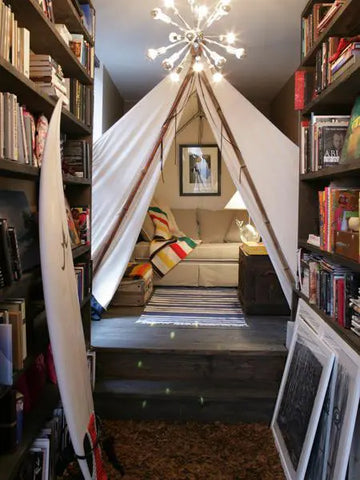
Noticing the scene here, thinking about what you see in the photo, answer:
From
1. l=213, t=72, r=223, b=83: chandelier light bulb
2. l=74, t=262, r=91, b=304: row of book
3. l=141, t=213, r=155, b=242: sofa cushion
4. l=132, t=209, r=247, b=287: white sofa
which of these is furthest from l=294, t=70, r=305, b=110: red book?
l=141, t=213, r=155, b=242: sofa cushion

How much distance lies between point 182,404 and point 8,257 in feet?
5.01

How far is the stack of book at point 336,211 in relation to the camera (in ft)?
6.16

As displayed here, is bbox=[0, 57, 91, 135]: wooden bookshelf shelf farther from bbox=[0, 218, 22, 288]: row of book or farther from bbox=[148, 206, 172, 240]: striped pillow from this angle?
bbox=[148, 206, 172, 240]: striped pillow

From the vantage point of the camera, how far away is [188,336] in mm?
2916

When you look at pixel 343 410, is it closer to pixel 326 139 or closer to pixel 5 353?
pixel 5 353

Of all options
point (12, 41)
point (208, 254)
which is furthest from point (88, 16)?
point (208, 254)

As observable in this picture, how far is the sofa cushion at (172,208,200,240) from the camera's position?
17.5 ft

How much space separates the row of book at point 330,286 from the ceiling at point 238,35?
1912 mm

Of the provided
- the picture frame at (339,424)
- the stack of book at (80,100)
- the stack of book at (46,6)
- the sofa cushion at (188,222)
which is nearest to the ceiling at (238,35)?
the stack of book at (80,100)

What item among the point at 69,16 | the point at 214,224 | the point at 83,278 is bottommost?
the point at 83,278

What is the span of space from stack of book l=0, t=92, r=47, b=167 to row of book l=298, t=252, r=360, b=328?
138 centimetres

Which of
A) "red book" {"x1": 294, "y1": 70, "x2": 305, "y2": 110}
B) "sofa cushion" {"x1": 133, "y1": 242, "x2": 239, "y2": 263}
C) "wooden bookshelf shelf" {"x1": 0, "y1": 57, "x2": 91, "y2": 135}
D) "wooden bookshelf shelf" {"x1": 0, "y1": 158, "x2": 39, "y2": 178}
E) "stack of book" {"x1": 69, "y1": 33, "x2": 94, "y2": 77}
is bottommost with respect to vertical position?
"sofa cushion" {"x1": 133, "y1": 242, "x2": 239, "y2": 263}

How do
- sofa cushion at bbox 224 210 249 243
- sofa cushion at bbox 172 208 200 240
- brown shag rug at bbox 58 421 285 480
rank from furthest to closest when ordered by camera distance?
sofa cushion at bbox 172 208 200 240 → sofa cushion at bbox 224 210 249 243 → brown shag rug at bbox 58 421 285 480

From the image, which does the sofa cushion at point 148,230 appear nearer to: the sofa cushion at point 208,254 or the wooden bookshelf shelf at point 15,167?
the sofa cushion at point 208,254
